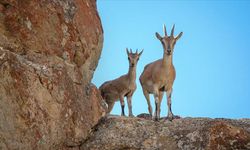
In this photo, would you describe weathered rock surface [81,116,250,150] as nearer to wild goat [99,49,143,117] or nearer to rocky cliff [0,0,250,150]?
rocky cliff [0,0,250,150]

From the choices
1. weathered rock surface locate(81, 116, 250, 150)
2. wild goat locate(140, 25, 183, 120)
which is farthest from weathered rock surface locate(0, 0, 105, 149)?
wild goat locate(140, 25, 183, 120)

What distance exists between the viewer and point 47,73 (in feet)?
35.1

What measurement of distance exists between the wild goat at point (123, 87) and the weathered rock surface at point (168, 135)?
5.39 m

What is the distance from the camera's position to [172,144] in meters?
11.9

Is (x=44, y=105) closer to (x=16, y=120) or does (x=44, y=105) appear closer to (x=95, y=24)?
(x=16, y=120)

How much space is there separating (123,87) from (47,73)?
8.47 m

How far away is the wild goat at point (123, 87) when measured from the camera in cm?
1856

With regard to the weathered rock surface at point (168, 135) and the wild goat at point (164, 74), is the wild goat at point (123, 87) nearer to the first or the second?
the wild goat at point (164, 74)

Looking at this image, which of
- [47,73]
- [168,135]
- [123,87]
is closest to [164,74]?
[123,87]

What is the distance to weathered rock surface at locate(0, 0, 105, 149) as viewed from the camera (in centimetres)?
984

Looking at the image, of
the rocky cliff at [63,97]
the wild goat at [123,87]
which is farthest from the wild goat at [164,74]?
the rocky cliff at [63,97]

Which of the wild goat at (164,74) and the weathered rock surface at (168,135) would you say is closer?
the weathered rock surface at (168,135)

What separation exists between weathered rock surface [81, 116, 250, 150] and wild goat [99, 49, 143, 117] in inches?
212

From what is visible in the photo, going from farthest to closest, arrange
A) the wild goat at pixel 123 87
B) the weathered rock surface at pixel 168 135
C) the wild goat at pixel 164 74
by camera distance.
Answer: the wild goat at pixel 123 87
the wild goat at pixel 164 74
the weathered rock surface at pixel 168 135
